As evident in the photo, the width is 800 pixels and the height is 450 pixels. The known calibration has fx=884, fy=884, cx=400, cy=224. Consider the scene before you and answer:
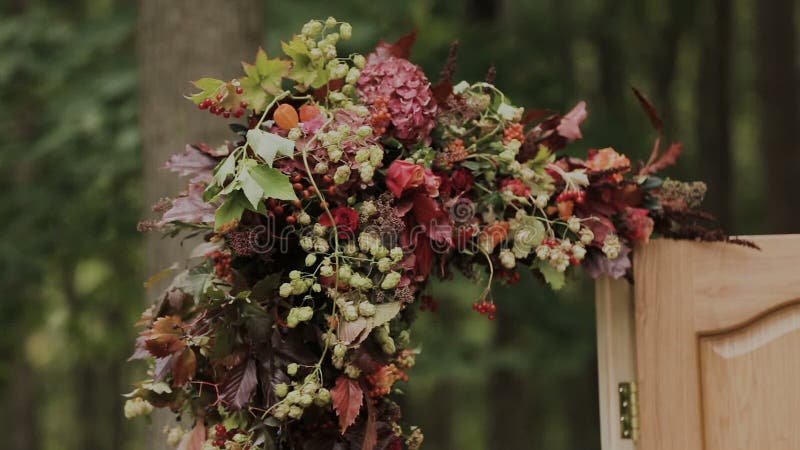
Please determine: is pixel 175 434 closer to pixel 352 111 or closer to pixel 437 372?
pixel 352 111

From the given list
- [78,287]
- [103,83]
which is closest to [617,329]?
[103,83]

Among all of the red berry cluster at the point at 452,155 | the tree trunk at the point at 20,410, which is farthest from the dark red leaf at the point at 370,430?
the tree trunk at the point at 20,410

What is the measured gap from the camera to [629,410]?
2.22m

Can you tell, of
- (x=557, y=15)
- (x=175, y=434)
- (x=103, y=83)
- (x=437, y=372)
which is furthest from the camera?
(x=557, y=15)

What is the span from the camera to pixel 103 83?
497 centimetres

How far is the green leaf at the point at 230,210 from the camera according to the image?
181cm

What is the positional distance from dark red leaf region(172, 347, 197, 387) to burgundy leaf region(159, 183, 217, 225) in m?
0.28

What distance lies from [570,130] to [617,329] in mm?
528

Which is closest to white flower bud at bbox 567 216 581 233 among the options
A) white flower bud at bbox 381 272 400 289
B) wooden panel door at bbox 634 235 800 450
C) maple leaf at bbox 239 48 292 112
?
wooden panel door at bbox 634 235 800 450

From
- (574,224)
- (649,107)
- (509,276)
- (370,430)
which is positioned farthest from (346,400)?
(649,107)

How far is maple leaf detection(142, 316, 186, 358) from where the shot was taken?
1882mm

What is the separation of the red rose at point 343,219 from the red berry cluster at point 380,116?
20 centimetres

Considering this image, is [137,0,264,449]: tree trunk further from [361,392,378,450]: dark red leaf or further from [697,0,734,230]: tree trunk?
[697,0,734,230]: tree trunk

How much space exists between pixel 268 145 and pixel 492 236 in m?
0.60
